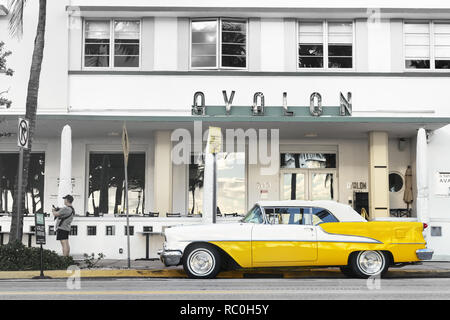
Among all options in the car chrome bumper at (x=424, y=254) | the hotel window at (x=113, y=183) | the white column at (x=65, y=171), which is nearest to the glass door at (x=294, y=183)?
the hotel window at (x=113, y=183)

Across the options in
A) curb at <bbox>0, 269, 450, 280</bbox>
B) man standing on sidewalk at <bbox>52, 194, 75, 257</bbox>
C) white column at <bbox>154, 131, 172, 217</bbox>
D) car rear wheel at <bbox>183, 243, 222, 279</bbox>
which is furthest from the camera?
white column at <bbox>154, 131, 172, 217</bbox>

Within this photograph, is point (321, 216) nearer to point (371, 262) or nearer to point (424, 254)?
point (371, 262)

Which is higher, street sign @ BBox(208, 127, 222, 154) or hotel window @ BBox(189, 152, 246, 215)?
street sign @ BBox(208, 127, 222, 154)

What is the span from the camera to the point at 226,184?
20.1 metres

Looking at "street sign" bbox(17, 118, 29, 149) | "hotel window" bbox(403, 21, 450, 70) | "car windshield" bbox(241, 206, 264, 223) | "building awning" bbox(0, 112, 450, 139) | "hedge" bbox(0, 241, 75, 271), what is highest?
"hotel window" bbox(403, 21, 450, 70)

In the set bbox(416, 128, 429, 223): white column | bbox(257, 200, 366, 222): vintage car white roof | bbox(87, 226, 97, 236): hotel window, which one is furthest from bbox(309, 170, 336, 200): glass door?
bbox(257, 200, 366, 222): vintage car white roof

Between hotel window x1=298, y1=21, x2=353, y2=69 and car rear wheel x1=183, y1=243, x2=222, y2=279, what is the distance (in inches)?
340

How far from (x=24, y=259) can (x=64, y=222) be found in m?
2.00

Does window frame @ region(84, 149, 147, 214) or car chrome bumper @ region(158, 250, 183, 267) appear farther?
window frame @ region(84, 149, 147, 214)

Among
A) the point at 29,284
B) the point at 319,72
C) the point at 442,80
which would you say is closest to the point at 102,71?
the point at 319,72

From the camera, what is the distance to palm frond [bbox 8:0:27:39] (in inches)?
711

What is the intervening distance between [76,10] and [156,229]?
6.85 metres

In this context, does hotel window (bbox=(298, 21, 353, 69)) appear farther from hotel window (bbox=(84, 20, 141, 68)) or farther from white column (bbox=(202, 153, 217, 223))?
white column (bbox=(202, 153, 217, 223))

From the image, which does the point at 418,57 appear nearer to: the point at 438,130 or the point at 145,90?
the point at 438,130
